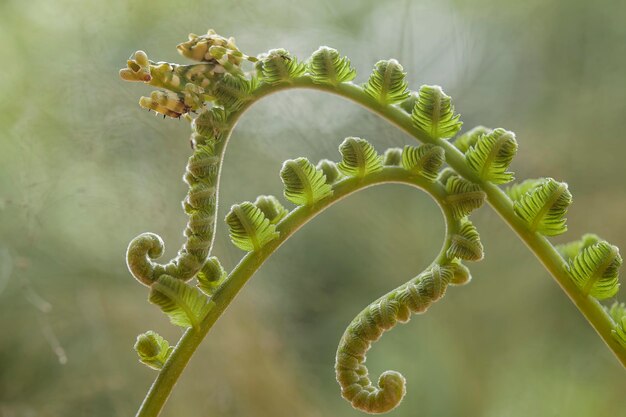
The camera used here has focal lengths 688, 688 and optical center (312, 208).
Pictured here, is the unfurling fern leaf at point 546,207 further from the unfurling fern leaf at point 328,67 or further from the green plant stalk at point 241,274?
the unfurling fern leaf at point 328,67

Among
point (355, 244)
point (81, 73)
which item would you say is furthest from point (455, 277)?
point (81, 73)

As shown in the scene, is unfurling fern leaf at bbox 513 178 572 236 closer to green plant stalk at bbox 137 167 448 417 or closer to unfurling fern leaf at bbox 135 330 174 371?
green plant stalk at bbox 137 167 448 417

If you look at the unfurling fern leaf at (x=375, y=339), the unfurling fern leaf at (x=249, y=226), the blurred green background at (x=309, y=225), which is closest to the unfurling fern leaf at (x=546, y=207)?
the unfurling fern leaf at (x=375, y=339)

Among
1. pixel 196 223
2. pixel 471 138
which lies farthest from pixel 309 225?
pixel 196 223

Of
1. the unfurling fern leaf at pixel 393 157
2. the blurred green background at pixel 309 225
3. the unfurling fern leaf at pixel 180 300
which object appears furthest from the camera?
the blurred green background at pixel 309 225

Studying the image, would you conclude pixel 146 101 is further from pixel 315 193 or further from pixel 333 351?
pixel 333 351

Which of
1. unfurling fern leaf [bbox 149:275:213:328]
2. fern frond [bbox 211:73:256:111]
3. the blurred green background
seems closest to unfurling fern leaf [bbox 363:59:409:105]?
fern frond [bbox 211:73:256:111]
